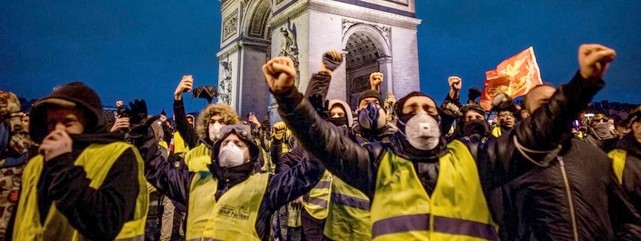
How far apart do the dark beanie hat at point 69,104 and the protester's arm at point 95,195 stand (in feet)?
0.76

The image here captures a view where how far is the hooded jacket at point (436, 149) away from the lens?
176 centimetres

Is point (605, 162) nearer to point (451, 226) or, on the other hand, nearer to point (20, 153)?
point (451, 226)

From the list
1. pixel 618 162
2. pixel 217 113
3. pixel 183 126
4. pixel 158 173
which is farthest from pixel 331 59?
pixel 183 126

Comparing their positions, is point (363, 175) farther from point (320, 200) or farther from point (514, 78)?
point (514, 78)

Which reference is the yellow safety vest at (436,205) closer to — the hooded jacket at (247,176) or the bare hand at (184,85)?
the hooded jacket at (247,176)

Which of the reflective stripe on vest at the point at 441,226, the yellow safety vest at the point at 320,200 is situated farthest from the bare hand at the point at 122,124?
the reflective stripe on vest at the point at 441,226

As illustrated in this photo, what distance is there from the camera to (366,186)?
7.11 feet

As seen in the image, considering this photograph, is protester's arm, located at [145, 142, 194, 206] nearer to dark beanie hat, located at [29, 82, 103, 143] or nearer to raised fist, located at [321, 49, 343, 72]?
dark beanie hat, located at [29, 82, 103, 143]

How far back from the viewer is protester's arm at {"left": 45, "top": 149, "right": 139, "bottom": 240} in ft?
5.14

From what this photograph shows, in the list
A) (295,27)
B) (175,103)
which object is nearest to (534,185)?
(175,103)

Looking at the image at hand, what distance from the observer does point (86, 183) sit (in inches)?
64.2

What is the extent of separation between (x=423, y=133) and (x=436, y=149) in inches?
5.2

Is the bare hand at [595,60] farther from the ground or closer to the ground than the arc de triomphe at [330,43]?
closer to the ground

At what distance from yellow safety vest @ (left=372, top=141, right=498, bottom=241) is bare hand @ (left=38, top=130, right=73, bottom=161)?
1.49 metres
